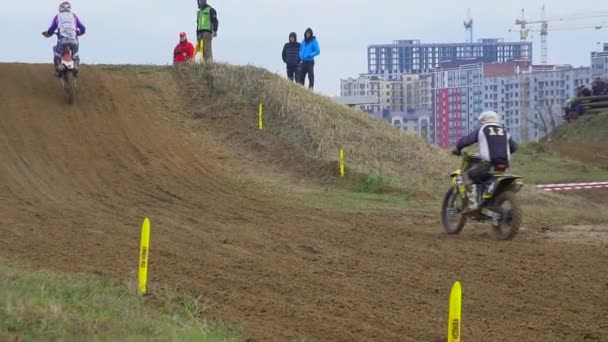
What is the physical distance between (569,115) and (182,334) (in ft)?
142

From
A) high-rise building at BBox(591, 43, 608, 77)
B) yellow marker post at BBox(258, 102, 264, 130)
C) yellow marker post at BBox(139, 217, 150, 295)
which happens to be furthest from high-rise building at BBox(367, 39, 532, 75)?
yellow marker post at BBox(139, 217, 150, 295)

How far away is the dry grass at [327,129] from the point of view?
2192cm

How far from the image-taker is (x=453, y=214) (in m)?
14.8

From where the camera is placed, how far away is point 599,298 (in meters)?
9.41

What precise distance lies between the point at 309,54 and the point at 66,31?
6.99 meters

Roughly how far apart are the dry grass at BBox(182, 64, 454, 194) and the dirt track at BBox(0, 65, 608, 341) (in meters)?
2.04

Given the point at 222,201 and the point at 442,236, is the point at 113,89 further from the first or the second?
the point at 442,236

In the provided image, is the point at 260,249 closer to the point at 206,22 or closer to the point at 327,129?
the point at 327,129

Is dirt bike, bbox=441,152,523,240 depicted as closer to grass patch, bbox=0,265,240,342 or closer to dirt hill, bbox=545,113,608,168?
grass patch, bbox=0,265,240,342

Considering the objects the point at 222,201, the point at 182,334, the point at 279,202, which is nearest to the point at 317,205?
the point at 279,202

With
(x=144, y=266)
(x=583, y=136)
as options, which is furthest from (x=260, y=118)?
(x=583, y=136)

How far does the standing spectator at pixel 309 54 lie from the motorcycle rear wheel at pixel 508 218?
13352 millimetres

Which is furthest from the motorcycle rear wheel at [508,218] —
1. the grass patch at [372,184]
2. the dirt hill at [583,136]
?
the dirt hill at [583,136]

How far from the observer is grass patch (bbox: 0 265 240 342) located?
6891 mm
